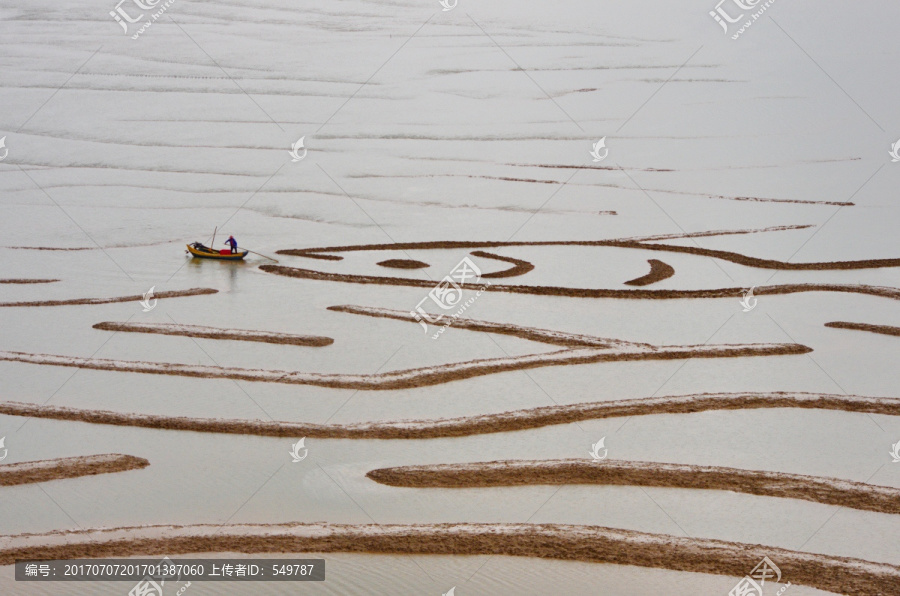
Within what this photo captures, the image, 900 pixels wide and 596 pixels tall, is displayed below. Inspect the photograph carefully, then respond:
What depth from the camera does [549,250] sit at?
1326 cm

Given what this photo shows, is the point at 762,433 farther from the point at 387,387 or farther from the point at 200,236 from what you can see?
the point at 200,236

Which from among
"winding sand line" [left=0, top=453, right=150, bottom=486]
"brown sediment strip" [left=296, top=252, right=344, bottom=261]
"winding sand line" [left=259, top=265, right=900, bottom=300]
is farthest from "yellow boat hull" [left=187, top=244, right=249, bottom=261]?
"winding sand line" [left=0, top=453, right=150, bottom=486]

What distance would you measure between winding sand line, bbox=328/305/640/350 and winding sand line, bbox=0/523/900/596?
3.47 meters

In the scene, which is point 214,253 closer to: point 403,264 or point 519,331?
point 403,264

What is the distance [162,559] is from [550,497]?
325 centimetres

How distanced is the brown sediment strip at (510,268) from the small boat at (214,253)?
3384 millimetres

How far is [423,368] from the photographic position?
1000cm

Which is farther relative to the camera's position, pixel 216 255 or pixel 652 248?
pixel 652 248

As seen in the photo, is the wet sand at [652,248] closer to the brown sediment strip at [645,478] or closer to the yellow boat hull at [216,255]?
the yellow boat hull at [216,255]

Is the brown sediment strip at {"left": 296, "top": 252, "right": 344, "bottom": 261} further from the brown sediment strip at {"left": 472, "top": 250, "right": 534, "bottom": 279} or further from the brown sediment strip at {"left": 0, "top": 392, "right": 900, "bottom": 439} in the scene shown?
the brown sediment strip at {"left": 0, "top": 392, "right": 900, "bottom": 439}

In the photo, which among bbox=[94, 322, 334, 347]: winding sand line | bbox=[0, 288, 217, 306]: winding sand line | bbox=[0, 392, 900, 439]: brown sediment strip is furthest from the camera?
bbox=[0, 288, 217, 306]: winding sand line

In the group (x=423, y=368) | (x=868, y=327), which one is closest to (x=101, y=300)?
(x=423, y=368)

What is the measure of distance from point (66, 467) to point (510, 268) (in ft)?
21.4

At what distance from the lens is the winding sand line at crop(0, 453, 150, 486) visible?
807 cm
